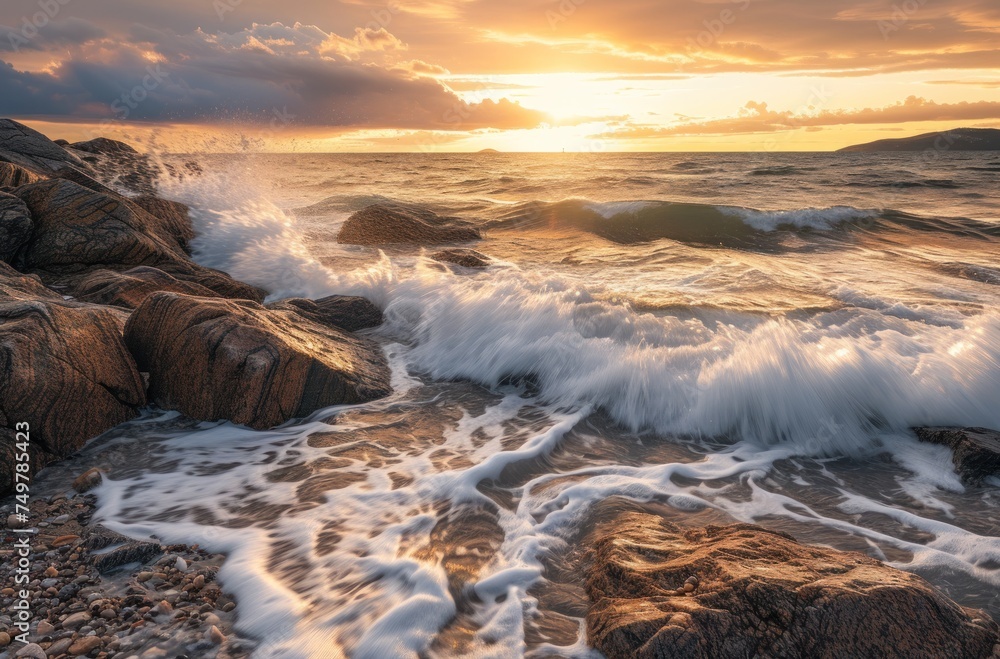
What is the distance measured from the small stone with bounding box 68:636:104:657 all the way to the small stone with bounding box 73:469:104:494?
170cm

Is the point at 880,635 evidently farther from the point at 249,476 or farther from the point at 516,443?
the point at 249,476

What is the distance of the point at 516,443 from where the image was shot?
4770 mm

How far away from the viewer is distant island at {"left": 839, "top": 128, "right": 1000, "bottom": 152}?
90688mm

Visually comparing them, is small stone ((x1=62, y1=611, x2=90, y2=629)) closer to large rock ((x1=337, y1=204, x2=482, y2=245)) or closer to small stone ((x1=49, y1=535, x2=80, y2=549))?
small stone ((x1=49, y1=535, x2=80, y2=549))

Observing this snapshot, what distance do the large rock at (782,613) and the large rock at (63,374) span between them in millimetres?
4004

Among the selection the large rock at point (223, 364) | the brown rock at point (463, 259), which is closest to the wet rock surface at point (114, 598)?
the large rock at point (223, 364)

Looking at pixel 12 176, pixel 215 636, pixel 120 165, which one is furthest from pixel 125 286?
pixel 120 165

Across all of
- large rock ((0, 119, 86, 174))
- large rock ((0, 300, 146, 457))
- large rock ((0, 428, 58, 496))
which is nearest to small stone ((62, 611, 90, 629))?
large rock ((0, 428, 58, 496))

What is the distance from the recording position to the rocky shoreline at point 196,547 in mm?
2240

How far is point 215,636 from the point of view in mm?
2557

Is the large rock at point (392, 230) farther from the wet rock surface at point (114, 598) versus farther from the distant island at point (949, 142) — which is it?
the distant island at point (949, 142)

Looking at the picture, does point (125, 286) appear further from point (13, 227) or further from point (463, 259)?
point (463, 259)

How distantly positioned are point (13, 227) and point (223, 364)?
4.07 meters

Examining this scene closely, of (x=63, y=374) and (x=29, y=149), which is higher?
(x=29, y=149)
